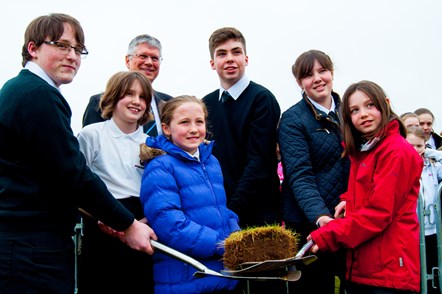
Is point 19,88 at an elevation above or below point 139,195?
above

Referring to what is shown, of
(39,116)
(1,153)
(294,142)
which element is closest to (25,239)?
(1,153)

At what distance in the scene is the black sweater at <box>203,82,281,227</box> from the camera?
3.86 metres

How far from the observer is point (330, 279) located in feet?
12.6

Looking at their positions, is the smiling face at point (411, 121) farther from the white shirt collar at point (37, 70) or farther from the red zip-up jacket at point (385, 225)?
the white shirt collar at point (37, 70)

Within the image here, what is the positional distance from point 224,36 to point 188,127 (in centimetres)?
135

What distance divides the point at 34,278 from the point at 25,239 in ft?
0.68

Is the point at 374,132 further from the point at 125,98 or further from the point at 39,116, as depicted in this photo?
the point at 39,116

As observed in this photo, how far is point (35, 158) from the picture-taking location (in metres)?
2.52

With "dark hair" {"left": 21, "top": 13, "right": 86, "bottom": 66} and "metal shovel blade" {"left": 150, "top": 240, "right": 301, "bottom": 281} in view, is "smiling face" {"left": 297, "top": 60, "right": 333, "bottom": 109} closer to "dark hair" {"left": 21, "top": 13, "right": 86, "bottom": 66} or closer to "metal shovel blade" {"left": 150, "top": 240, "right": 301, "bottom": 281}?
"metal shovel blade" {"left": 150, "top": 240, "right": 301, "bottom": 281}

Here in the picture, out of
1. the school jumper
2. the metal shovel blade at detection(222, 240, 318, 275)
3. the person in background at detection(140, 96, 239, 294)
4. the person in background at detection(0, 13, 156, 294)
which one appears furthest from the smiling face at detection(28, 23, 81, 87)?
the metal shovel blade at detection(222, 240, 318, 275)

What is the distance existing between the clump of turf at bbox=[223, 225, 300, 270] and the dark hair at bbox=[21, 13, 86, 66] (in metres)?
1.59

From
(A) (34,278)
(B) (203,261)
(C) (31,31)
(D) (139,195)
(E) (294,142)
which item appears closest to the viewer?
(A) (34,278)

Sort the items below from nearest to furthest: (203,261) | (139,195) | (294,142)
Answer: (203,261) < (139,195) < (294,142)

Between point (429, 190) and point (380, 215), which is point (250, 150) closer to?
point (380, 215)
